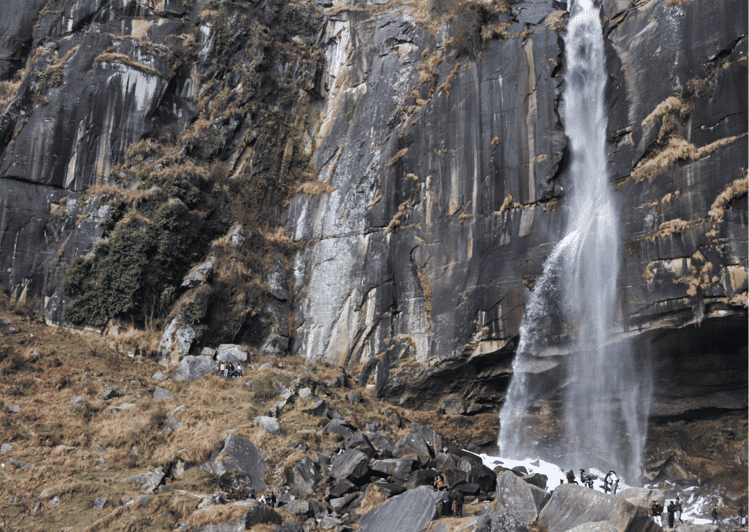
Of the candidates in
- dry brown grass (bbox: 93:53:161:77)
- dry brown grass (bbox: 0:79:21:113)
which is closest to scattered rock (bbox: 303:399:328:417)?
dry brown grass (bbox: 93:53:161:77)

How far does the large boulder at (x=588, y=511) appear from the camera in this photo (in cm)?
1028

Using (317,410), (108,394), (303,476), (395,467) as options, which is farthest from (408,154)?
(108,394)

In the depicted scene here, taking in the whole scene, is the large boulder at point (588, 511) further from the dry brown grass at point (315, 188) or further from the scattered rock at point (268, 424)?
the dry brown grass at point (315, 188)

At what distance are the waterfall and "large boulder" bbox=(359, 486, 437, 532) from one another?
10.5 meters

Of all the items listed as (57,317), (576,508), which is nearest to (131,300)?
(57,317)

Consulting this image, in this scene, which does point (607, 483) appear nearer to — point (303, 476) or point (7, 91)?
point (303, 476)

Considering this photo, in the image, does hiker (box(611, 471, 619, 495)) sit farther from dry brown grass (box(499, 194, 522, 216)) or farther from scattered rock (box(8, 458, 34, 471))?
scattered rock (box(8, 458, 34, 471))

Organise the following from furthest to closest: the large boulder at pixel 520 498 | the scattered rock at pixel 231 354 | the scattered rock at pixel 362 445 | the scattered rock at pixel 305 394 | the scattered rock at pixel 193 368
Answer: the scattered rock at pixel 231 354 < the scattered rock at pixel 193 368 < the scattered rock at pixel 305 394 < the scattered rock at pixel 362 445 < the large boulder at pixel 520 498

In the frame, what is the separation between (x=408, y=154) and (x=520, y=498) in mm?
18841

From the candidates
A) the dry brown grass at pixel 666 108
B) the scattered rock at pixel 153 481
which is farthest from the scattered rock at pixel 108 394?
the dry brown grass at pixel 666 108

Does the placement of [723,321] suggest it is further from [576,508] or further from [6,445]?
[6,445]

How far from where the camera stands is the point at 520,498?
42.5ft

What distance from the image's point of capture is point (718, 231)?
1709cm

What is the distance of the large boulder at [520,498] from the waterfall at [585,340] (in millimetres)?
8463
